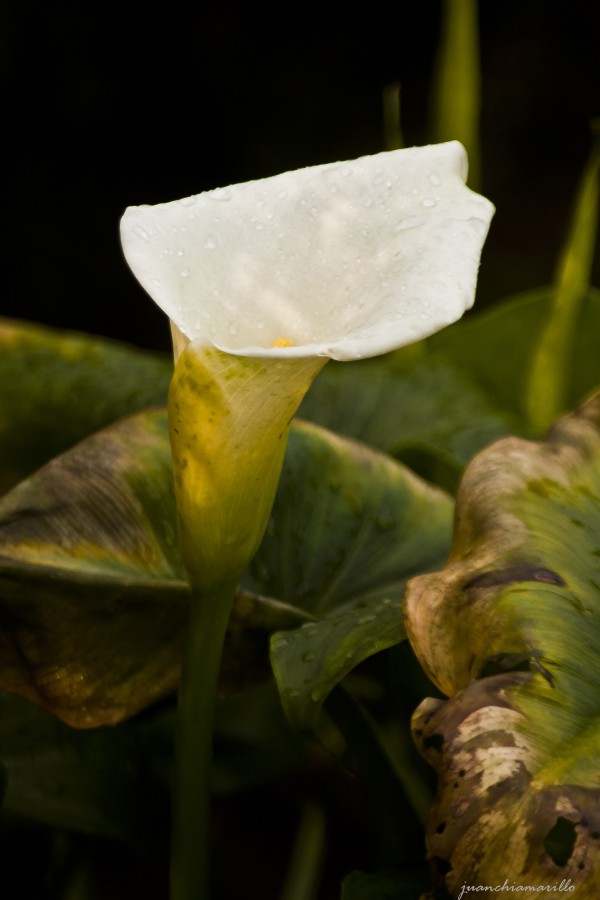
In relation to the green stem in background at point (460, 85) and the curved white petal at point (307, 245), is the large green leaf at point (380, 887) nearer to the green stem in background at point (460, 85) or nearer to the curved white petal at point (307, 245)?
the curved white petal at point (307, 245)

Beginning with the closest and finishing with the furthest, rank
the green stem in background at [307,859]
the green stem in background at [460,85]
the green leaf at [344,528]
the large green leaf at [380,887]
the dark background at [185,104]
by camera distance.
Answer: the large green leaf at [380,887]
the green leaf at [344,528]
the green stem in background at [307,859]
the green stem in background at [460,85]
the dark background at [185,104]

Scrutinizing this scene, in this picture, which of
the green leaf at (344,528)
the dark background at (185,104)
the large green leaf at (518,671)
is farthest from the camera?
the dark background at (185,104)

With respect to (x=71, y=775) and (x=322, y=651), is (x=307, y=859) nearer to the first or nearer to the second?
(x=71, y=775)

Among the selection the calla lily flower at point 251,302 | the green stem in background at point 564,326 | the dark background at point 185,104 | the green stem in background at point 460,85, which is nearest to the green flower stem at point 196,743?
the calla lily flower at point 251,302

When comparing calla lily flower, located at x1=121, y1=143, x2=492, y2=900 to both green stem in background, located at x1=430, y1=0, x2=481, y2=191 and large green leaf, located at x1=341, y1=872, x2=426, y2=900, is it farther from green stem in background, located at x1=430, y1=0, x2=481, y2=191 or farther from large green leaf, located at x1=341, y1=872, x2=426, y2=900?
green stem in background, located at x1=430, y1=0, x2=481, y2=191

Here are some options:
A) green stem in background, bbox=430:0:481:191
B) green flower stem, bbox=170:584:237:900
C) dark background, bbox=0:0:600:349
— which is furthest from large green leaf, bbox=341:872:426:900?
dark background, bbox=0:0:600:349

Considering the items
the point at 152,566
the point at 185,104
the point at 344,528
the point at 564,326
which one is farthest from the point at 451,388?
the point at 185,104

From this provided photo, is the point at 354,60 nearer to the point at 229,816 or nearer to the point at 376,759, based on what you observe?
the point at 229,816
